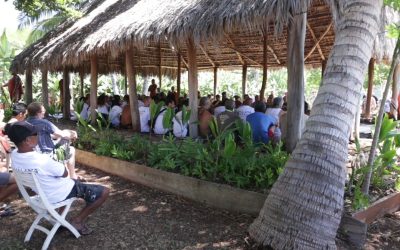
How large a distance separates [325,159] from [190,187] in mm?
2283

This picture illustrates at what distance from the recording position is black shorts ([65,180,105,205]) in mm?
3836

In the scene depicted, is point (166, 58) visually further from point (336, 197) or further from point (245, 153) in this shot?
point (336, 197)

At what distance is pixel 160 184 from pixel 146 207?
69 centimetres

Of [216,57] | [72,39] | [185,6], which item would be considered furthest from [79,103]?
[216,57]

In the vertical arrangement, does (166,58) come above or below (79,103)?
above

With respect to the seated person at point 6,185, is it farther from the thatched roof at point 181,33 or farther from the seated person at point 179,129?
the seated person at point 179,129

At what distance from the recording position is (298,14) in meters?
5.25

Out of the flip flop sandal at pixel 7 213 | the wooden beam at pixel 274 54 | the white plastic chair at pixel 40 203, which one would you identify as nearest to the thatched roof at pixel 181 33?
the wooden beam at pixel 274 54

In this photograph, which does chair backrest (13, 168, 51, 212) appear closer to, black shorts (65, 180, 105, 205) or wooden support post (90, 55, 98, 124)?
black shorts (65, 180, 105, 205)

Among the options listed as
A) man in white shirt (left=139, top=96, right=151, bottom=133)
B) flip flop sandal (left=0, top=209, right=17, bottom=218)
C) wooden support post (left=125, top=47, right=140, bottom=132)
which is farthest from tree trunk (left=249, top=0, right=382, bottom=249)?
wooden support post (left=125, top=47, right=140, bottom=132)

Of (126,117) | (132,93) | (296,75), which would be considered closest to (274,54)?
(132,93)

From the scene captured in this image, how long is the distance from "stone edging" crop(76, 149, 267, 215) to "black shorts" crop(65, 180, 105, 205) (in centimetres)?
156

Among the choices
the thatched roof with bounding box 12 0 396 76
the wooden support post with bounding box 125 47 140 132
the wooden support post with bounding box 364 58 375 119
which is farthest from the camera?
the wooden support post with bounding box 364 58 375 119

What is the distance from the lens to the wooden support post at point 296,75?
5473mm
